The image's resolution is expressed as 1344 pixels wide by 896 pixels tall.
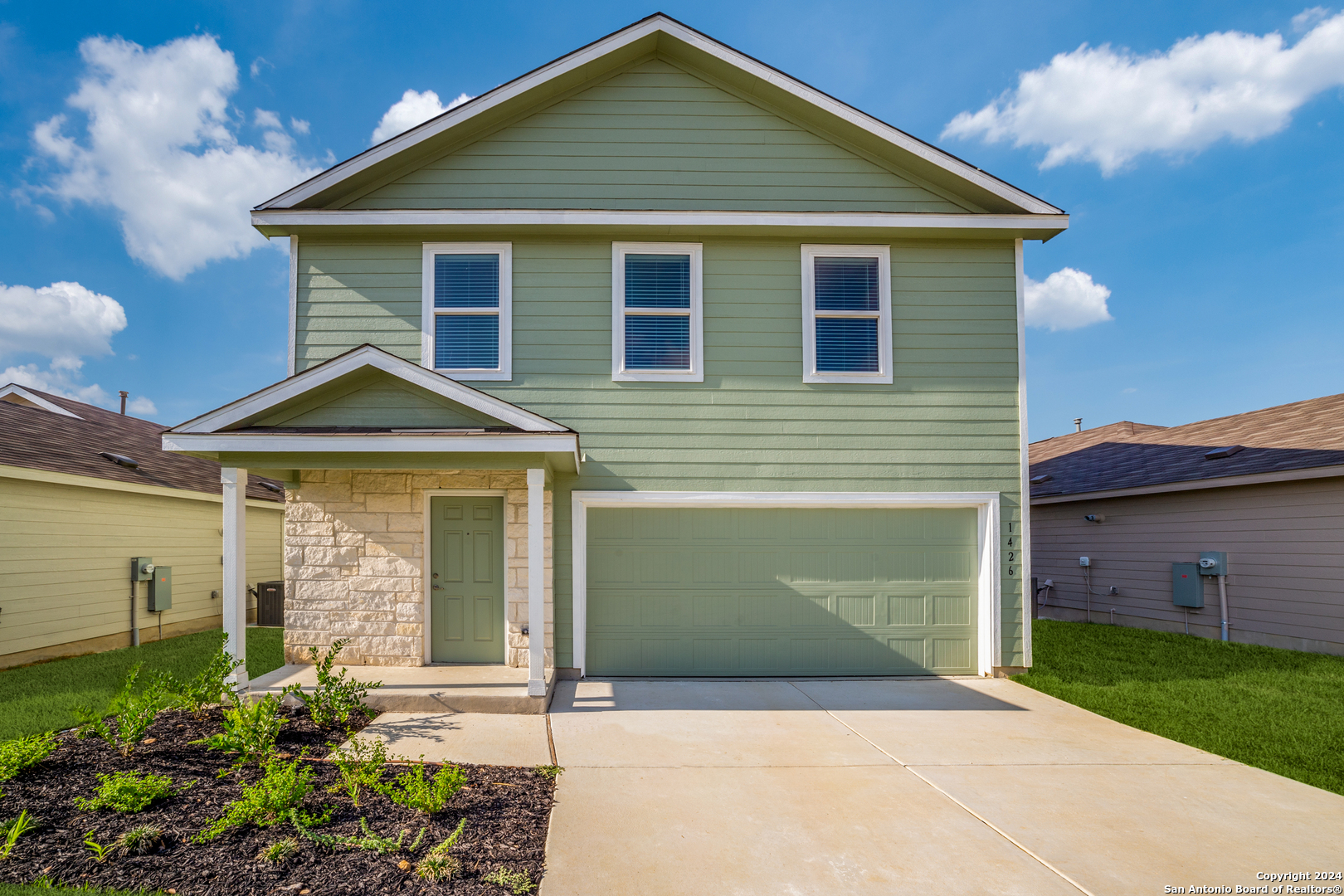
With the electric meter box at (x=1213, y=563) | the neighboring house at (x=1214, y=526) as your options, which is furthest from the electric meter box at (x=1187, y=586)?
the electric meter box at (x=1213, y=563)

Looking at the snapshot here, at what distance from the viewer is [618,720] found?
618 centimetres

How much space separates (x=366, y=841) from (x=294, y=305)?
6.51m

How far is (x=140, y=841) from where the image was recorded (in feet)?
11.6

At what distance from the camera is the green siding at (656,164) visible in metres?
8.20

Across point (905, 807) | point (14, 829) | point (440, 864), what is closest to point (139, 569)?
point (14, 829)

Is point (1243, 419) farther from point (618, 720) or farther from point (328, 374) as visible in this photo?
point (328, 374)

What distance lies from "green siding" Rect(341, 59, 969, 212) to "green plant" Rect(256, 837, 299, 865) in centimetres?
683

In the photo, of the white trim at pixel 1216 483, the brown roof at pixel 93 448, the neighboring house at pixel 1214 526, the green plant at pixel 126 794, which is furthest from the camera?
the neighboring house at pixel 1214 526

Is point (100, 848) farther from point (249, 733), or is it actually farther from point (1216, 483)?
point (1216, 483)

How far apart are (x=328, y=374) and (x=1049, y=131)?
617 inches

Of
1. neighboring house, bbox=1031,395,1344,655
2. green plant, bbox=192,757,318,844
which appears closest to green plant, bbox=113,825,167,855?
green plant, bbox=192,757,318,844

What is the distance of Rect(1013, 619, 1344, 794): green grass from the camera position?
5.41 m

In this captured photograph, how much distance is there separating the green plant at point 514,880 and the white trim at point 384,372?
3.80 m

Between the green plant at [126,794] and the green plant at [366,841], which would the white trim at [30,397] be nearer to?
the green plant at [126,794]
